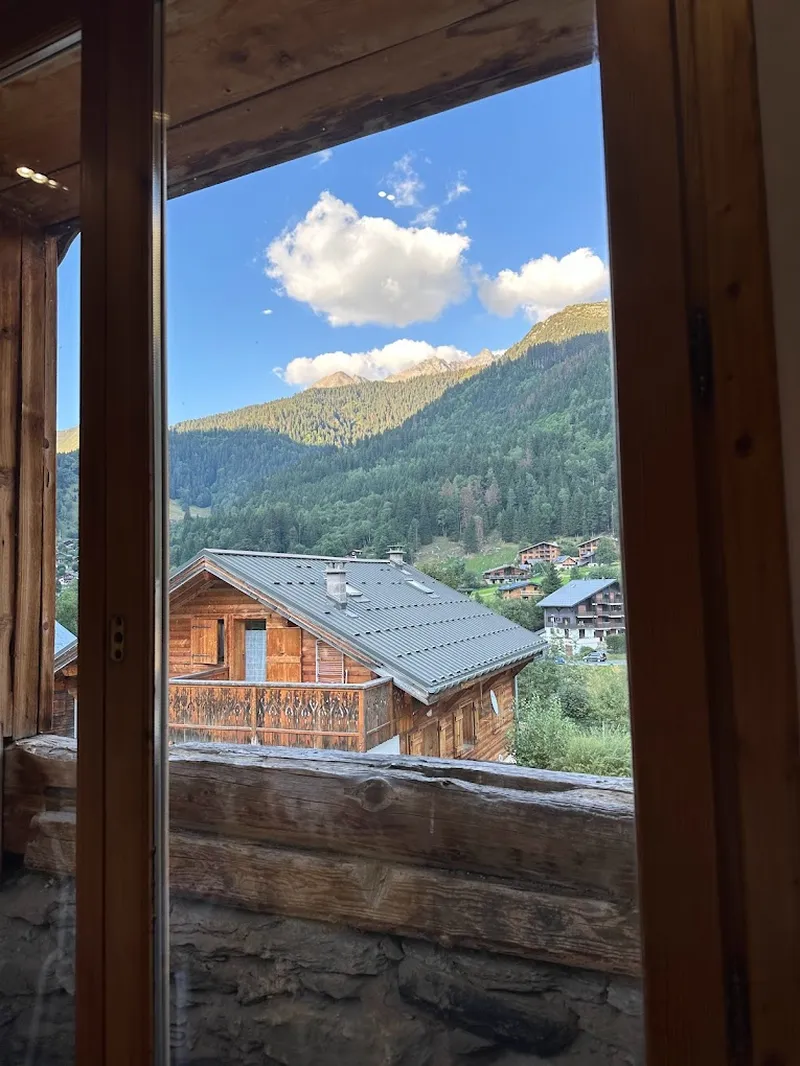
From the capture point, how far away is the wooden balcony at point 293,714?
1055mm

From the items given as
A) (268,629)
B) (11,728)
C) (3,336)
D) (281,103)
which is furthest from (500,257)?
(11,728)

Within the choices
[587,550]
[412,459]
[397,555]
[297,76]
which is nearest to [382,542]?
[397,555]

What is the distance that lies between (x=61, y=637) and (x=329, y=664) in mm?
489

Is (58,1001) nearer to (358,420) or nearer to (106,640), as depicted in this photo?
(106,640)

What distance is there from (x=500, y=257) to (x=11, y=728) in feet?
4.59

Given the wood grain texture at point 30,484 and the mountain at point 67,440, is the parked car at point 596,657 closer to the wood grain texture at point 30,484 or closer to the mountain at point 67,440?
the mountain at point 67,440

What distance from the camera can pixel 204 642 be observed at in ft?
3.37

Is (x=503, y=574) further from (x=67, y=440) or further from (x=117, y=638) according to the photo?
(x=67, y=440)

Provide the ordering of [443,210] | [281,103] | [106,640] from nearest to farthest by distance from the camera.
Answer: [106,640], [443,210], [281,103]

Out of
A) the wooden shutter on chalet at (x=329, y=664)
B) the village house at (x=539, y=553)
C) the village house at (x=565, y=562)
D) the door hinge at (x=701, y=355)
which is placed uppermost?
the door hinge at (x=701, y=355)

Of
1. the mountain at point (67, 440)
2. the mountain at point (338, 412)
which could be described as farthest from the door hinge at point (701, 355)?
the mountain at point (67, 440)

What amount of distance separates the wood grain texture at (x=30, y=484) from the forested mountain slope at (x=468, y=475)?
0.51 m

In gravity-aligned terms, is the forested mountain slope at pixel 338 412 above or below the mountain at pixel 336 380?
below

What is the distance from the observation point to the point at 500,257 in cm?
99
